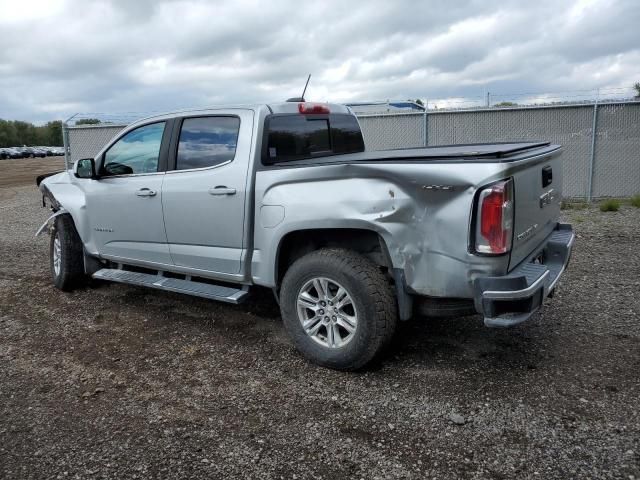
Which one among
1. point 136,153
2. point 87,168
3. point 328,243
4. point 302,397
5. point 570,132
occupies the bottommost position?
point 302,397

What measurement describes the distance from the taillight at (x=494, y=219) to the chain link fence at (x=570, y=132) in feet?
29.3

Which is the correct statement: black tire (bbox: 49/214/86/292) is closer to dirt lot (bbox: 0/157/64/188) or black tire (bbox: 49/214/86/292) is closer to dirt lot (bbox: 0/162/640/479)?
dirt lot (bbox: 0/162/640/479)

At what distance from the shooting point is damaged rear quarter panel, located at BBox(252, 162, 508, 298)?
325 cm

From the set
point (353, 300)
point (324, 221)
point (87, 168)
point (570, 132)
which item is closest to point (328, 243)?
point (324, 221)

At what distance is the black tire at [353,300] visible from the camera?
3.63m

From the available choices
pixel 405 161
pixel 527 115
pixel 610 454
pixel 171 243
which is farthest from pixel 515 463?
pixel 527 115

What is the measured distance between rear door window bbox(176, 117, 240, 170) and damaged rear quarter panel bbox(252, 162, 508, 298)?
830 millimetres

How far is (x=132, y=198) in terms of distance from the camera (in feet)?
16.7

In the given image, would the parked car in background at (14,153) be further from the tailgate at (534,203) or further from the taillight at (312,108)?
the tailgate at (534,203)

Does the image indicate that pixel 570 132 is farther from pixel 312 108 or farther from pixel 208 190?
pixel 208 190

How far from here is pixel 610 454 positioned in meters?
2.86

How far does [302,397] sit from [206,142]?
2240mm

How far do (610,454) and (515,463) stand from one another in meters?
0.50

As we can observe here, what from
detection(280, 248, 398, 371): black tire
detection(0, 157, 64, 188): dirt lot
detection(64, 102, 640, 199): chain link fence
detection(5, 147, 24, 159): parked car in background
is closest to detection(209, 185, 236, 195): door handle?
detection(280, 248, 398, 371): black tire
